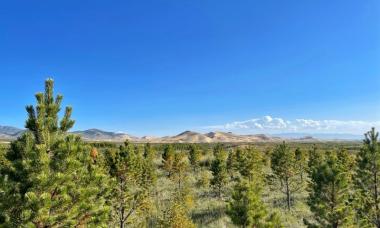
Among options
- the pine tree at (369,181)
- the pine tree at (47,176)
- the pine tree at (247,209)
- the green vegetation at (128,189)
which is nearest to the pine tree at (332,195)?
the green vegetation at (128,189)

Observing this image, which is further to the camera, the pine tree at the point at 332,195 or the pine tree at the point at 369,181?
the pine tree at the point at 369,181

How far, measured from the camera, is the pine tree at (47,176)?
1389 cm

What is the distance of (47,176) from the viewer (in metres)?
14.0

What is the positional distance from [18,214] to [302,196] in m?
58.2

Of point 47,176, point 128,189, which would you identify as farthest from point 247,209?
point 47,176

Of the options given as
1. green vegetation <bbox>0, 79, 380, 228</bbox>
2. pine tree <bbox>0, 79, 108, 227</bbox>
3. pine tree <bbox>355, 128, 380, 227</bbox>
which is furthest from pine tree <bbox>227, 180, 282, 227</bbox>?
pine tree <bbox>0, 79, 108, 227</bbox>

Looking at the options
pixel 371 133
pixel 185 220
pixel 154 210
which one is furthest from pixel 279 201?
pixel 185 220

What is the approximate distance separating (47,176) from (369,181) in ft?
116

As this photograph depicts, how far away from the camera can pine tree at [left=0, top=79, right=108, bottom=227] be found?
13.9 m

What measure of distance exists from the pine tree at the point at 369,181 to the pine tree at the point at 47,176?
97.3 feet

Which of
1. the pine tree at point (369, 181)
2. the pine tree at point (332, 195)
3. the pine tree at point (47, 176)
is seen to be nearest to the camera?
the pine tree at point (47, 176)

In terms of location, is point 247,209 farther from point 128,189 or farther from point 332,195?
point 128,189

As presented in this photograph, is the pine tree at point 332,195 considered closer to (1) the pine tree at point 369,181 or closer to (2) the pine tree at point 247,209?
(1) the pine tree at point 369,181

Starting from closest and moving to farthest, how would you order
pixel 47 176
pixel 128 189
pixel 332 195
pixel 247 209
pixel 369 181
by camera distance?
pixel 47 176 → pixel 247 209 → pixel 332 195 → pixel 128 189 → pixel 369 181
